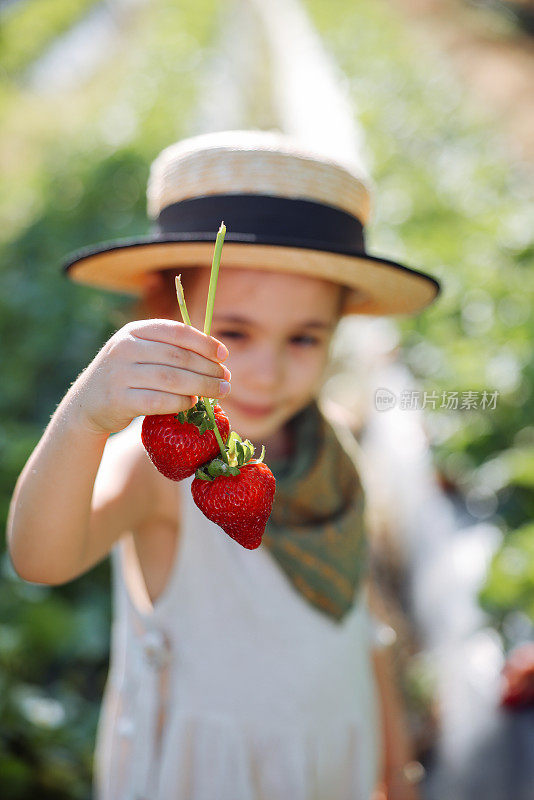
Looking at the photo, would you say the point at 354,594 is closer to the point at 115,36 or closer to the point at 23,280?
the point at 23,280

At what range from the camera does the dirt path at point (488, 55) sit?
10.3 metres

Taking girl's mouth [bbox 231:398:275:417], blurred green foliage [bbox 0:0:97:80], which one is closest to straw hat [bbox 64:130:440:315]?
girl's mouth [bbox 231:398:275:417]

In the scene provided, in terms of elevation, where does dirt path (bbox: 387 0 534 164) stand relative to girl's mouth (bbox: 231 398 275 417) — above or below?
above

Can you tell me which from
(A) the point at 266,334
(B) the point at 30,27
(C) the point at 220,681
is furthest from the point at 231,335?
(B) the point at 30,27

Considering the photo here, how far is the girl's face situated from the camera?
3.85 feet

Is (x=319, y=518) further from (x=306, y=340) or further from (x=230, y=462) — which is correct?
(x=230, y=462)

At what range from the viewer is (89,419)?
0.83 m

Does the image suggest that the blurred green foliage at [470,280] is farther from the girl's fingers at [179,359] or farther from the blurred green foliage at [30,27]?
the blurred green foliage at [30,27]

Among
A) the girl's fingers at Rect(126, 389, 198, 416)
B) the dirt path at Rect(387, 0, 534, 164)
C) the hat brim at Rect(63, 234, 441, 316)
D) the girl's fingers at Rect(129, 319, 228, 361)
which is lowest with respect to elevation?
the girl's fingers at Rect(126, 389, 198, 416)

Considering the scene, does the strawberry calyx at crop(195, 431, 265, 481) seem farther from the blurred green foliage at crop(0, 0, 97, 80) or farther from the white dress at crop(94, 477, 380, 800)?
the blurred green foliage at crop(0, 0, 97, 80)

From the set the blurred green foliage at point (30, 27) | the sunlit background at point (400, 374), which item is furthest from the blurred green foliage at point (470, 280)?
the blurred green foliage at point (30, 27)

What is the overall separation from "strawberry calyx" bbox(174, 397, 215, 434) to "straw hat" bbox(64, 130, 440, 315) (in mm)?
413

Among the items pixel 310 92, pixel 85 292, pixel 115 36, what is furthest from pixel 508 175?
pixel 115 36

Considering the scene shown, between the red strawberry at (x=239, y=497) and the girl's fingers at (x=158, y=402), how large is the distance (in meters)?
0.07
